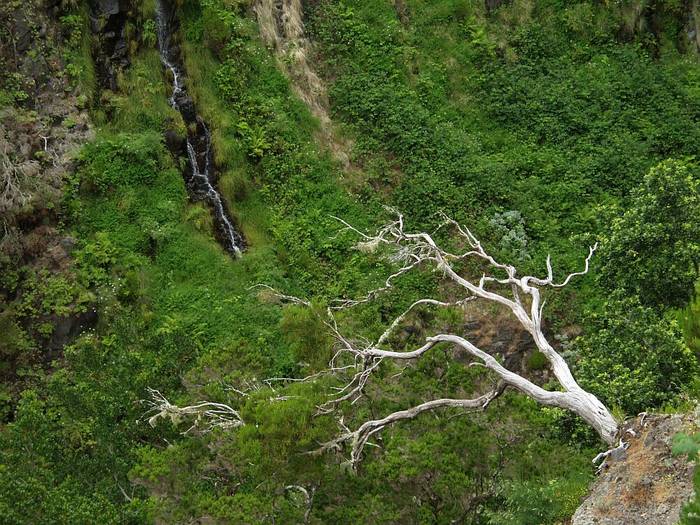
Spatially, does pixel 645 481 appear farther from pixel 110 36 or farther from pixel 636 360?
pixel 110 36

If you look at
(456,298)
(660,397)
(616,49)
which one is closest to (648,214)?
(660,397)

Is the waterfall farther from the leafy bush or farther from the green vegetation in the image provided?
the leafy bush

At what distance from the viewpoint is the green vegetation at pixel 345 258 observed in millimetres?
12438

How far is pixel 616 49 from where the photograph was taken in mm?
23859

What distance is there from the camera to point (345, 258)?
2012 cm

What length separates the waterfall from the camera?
2073 cm

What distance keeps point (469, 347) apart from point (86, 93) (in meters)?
14.1

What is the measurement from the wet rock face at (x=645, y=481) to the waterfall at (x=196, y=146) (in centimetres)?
1250

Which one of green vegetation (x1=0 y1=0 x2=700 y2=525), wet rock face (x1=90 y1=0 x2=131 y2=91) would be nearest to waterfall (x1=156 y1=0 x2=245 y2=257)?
green vegetation (x1=0 y1=0 x2=700 y2=525)

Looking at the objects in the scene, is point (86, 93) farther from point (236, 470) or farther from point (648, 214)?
point (648, 214)

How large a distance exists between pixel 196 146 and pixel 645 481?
16.0 meters

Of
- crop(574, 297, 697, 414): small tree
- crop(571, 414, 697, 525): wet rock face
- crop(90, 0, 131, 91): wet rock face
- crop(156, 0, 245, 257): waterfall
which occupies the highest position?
crop(90, 0, 131, 91): wet rock face

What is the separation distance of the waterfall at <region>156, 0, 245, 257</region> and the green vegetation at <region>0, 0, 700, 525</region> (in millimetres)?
351

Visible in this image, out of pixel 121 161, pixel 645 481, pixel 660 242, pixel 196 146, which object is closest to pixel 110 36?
pixel 196 146
